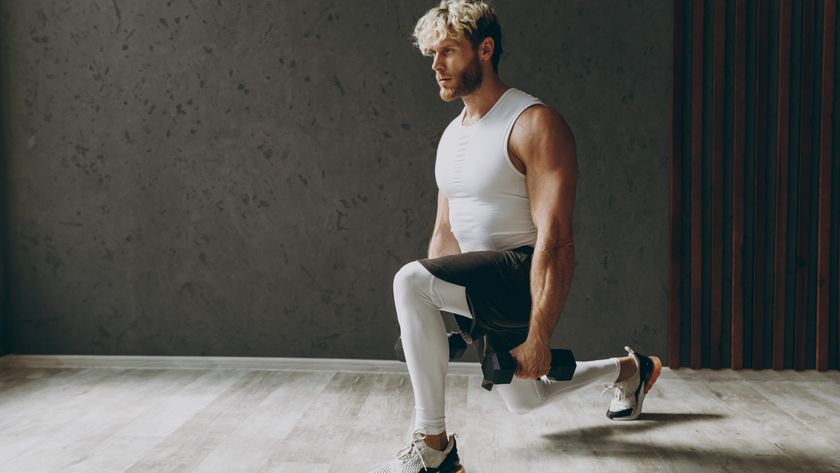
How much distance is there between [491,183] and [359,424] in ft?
3.45

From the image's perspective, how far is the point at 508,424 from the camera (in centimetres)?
275

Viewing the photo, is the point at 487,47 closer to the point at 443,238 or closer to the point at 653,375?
the point at 443,238

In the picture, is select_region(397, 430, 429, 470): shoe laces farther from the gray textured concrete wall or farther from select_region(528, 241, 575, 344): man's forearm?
the gray textured concrete wall

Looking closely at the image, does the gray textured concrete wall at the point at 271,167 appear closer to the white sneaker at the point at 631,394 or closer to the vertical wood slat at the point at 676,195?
the vertical wood slat at the point at 676,195

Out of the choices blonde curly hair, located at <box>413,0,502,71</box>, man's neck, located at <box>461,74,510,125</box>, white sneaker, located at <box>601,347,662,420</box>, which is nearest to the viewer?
blonde curly hair, located at <box>413,0,502,71</box>

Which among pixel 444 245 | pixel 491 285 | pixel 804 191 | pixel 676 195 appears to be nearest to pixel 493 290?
pixel 491 285

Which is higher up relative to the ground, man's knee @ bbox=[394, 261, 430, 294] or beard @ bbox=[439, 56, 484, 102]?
beard @ bbox=[439, 56, 484, 102]

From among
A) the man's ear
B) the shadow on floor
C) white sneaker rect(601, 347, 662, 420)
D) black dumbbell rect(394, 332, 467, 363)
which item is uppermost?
the man's ear

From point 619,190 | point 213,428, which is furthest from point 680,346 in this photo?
point 213,428

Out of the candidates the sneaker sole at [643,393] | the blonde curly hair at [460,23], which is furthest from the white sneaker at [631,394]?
the blonde curly hair at [460,23]

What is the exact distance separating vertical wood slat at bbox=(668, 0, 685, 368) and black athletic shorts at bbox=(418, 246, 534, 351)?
1523 millimetres

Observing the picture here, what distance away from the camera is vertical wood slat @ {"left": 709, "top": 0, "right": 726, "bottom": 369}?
11.2 ft

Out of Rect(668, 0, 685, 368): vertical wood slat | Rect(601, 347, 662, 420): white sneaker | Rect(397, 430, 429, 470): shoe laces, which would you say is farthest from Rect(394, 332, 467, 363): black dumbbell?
Rect(668, 0, 685, 368): vertical wood slat

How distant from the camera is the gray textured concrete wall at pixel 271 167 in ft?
11.4
